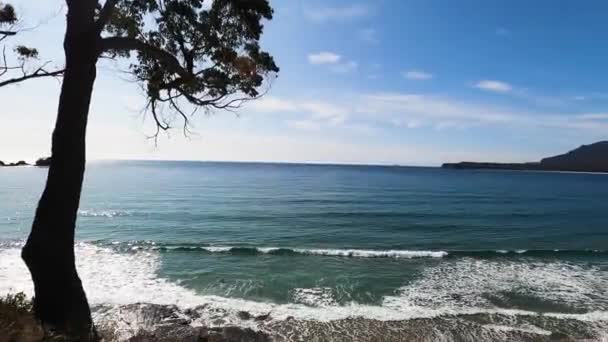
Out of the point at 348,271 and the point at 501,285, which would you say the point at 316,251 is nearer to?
the point at 348,271

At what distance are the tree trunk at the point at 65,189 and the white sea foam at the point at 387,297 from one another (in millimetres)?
5934

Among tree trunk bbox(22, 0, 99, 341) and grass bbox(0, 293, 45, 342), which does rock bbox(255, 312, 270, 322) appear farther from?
grass bbox(0, 293, 45, 342)

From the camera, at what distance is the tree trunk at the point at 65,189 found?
7.31 m

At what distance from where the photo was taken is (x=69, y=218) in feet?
24.5

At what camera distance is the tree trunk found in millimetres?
7312

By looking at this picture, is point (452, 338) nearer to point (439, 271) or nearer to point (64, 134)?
point (439, 271)

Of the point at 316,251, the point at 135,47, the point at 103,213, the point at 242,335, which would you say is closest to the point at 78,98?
the point at 135,47

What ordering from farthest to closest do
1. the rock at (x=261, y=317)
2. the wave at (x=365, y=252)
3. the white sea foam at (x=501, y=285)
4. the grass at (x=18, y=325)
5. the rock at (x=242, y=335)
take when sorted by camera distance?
the wave at (x=365, y=252)
the white sea foam at (x=501, y=285)
the rock at (x=261, y=317)
the rock at (x=242, y=335)
the grass at (x=18, y=325)

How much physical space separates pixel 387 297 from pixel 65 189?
504 inches

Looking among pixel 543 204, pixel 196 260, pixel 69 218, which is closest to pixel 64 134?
pixel 69 218

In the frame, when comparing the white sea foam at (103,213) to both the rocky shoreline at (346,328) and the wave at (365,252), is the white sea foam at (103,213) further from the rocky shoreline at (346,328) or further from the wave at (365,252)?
the rocky shoreline at (346,328)

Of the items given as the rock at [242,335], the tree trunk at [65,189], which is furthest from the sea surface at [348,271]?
the tree trunk at [65,189]

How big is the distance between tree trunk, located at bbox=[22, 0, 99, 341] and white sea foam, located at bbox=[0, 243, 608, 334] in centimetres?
593

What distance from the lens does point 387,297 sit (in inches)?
605
